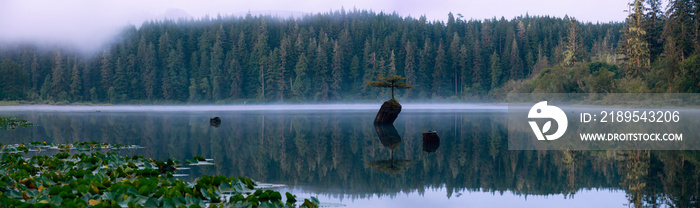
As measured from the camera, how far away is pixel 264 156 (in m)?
17.4

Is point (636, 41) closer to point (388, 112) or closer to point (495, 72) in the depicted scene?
point (388, 112)

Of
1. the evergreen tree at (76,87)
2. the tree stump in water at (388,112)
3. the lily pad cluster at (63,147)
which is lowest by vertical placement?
the lily pad cluster at (63,147)

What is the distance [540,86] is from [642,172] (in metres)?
73.5

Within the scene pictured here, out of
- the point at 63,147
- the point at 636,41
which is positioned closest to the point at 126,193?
the point at 63,147

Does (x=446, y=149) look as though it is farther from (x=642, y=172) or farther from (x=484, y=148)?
(x=642, y=172)

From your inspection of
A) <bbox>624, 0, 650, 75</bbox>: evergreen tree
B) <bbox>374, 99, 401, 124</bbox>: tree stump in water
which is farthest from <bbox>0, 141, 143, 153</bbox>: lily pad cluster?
<bbox>624, 0, 650, 75</bbox>: evergreen tree

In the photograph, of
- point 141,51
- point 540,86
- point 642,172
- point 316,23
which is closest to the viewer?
point 642,172

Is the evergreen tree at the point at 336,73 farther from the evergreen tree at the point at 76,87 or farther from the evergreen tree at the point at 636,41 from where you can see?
the evergreen tree at the point at 636,41

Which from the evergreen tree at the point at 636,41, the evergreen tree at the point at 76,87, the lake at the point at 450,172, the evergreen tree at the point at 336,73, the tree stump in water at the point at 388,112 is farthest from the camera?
the evergreen tree at the point at 76,87

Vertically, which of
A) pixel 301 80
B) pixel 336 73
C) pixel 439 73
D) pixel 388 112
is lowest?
pixel 388 112

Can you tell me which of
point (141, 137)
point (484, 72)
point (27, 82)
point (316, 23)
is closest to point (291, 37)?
point (316, 23)

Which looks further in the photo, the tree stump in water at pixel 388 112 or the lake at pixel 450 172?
the tree stump in water at pixel 388 112

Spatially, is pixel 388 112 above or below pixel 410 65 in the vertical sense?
below

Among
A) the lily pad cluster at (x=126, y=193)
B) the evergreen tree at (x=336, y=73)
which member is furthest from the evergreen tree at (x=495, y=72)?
the lily pad cluster at (x=126, y=193)
